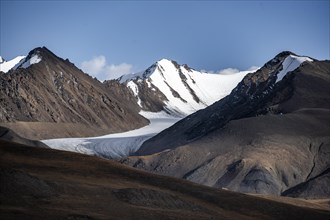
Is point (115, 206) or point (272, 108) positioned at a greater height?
point (272, 108)

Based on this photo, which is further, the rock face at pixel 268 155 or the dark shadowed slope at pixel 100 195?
the rock face at pixel 268 155

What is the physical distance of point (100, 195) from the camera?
57.7 meters

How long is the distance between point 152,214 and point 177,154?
111395mm

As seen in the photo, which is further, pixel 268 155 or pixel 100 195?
pixel 268 155

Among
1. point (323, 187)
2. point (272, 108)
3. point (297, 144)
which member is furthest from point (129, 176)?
point (272, 108)

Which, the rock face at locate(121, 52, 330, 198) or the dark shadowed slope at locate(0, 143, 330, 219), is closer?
the dark shadowed slope at locate(0, 143, 330, 219)

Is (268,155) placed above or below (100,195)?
above

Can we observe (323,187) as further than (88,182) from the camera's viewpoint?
Yes

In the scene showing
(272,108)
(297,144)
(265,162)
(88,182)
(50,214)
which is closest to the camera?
(50,214)

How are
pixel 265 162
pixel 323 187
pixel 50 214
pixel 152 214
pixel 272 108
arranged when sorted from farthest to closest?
pixel 272 108 < pixel 265 162 < pixel 323 187 < pixel 152 214 < pixel 50 214

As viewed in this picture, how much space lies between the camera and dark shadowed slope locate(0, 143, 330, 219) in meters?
49.3

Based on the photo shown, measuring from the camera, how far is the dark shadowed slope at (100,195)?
49306 millimetres

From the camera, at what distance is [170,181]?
71.6 m

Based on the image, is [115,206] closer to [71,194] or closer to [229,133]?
[71,194]
